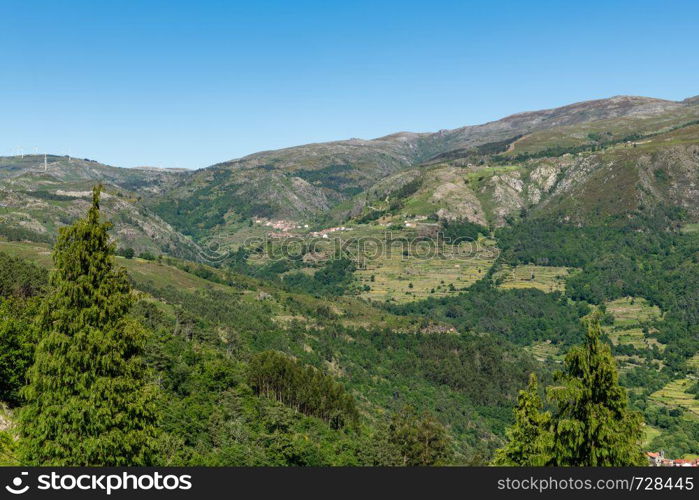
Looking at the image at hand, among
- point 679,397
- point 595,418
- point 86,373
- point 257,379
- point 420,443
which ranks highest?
point 86,373

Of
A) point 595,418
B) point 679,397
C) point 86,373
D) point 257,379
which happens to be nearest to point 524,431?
point 595,418

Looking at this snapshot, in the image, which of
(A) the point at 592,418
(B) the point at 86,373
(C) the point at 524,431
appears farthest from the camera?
(C) the point at 524,431

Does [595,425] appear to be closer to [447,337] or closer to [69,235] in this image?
[69,235]

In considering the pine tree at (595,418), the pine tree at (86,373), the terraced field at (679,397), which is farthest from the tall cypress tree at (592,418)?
the terraced field at (679,397)

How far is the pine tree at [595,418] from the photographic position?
24750 mm

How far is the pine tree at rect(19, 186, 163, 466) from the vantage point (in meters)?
22.8

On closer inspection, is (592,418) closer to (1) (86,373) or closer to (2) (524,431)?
(2) (524,431)

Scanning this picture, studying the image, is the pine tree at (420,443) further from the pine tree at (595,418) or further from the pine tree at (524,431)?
the pine tree at (595,418)

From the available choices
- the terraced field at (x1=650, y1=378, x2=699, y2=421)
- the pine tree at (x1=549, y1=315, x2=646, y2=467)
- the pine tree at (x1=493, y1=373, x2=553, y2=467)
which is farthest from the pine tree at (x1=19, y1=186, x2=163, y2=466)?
the terraced field at (x1=650, y1=378, x2=699, y2=421)

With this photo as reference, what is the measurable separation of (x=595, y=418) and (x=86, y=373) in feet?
69.9

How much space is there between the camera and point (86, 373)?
2311 cm

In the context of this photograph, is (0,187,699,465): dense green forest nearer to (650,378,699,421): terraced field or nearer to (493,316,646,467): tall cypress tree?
(493,316,646,467): tall cypress tree

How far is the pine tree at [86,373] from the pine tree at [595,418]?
1800 centimetres

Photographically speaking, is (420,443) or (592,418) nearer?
(592,418)
